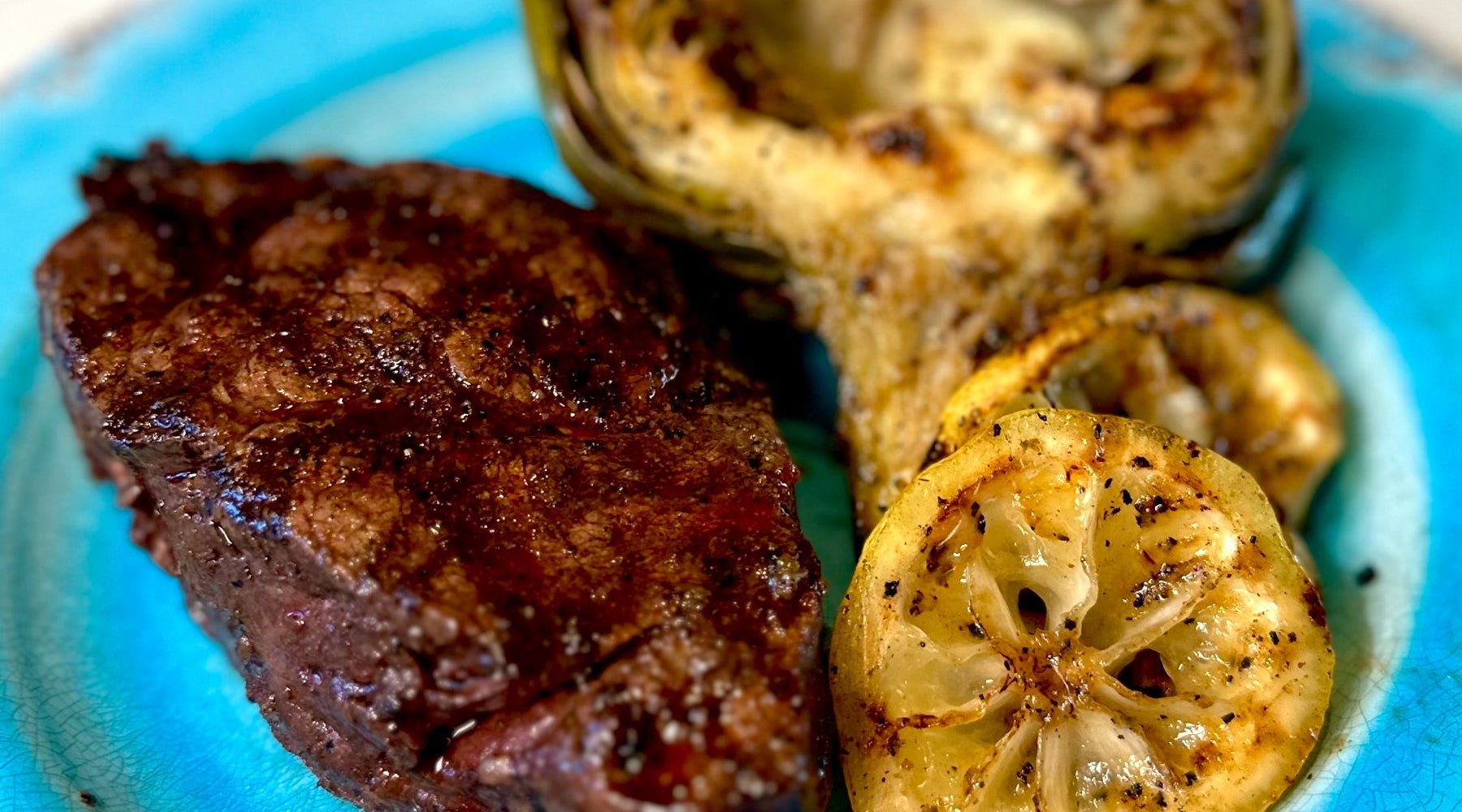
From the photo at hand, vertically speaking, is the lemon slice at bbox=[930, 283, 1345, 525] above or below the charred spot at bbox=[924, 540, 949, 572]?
below

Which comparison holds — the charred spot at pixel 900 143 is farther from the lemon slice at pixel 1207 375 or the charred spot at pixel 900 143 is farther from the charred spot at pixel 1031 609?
the charred spot at pixel 1031 609

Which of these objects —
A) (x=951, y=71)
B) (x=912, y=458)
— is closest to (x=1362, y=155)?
(x=951, y=71)

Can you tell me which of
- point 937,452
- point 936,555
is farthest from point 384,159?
point 936,555

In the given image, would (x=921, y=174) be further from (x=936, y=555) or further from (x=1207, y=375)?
(x=936, y=555)

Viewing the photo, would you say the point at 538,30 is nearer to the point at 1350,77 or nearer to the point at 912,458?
the point at 912,458

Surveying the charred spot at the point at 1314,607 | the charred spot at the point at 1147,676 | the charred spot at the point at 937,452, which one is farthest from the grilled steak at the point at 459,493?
the charred spot at the point at 1314,607

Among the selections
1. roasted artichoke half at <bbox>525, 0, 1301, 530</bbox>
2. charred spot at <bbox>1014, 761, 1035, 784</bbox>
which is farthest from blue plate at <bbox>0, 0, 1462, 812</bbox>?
charred spot at <bbox>1014, 761, 1035, 784</bbox>

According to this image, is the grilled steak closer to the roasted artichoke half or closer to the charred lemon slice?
the charred lemon slice
